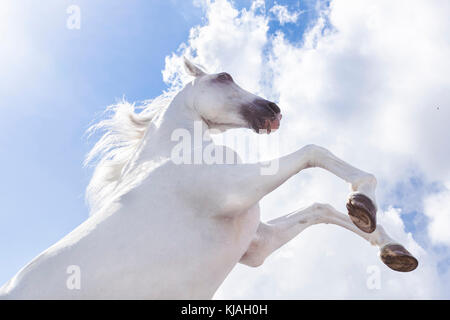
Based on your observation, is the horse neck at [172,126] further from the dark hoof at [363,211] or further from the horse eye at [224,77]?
the dark hoof at [363,211]

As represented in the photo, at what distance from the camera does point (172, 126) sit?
4250 mm

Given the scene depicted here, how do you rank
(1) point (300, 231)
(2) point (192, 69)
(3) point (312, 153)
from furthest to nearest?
(2) point (192, 69) < (1) point (300, 231) < (3) point (312, 153)

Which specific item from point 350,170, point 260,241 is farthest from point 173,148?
point 350,170

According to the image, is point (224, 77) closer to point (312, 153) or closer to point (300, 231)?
point (312, 153)

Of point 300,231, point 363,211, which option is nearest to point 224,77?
point 300,231

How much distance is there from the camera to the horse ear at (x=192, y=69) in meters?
4.79

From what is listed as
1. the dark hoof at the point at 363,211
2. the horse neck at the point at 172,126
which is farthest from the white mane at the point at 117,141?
the dark hoof at the point at 363,211

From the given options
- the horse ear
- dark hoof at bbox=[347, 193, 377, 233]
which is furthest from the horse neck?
dark hoof at bbox=[347, 193, 377, 233]

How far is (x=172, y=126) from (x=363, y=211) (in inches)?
82.1

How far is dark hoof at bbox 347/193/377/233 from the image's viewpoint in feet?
10.0

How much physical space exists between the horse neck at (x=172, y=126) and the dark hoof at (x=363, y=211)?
1713 millimetres
